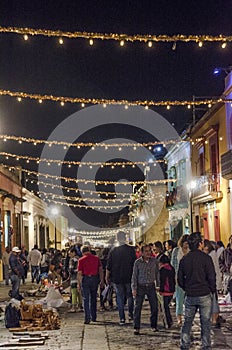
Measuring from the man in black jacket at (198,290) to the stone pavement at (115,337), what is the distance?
1.34m

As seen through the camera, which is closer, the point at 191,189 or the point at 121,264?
the point at 121,264

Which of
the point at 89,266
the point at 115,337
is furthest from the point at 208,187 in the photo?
the point at 115,337

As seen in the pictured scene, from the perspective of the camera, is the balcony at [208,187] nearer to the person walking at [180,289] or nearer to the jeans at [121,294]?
the jeans at [121,294]

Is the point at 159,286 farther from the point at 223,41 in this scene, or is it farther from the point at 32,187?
the point at 32,187

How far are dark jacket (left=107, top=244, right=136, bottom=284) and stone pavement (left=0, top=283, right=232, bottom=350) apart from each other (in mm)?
935

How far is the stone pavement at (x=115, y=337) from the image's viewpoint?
10727 mm

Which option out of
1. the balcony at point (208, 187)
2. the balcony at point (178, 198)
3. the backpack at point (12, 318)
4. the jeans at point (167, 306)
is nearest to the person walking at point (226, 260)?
the jeans at point (167, 306)

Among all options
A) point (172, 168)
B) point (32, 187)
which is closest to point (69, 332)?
point (172, 168)

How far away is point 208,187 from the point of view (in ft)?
103

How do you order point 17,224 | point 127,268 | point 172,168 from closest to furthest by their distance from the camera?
point 127,268 → point 17,224 → point 172,168

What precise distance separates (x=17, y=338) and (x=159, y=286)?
276 centimetres

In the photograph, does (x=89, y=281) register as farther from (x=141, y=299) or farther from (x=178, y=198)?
(x=178, y=198)

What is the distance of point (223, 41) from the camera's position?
1485 cm

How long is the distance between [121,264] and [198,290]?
15.3 feet
